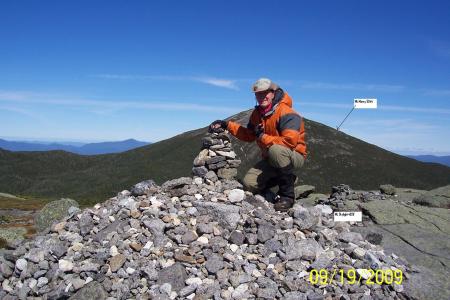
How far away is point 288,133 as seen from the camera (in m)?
12.7

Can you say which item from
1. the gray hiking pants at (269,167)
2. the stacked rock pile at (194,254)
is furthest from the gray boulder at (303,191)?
the stacked rock pile at (194,254)

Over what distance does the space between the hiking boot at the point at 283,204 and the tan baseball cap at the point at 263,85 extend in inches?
142

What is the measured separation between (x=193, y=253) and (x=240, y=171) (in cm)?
11520

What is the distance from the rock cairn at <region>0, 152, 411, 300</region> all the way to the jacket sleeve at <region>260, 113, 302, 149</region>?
1.99m

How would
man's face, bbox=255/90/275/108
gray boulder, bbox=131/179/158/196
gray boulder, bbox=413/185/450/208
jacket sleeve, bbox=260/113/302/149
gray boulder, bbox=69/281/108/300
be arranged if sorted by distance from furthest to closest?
gray boulder, bbox=413/185/450/208 < gray boulder, bbox=131/179/158/196 < man's face, bbox=255/90/275/108 < jacket sleeve, bbox=260/113/302/149 < gray boulder, bbox=69/281/108/300

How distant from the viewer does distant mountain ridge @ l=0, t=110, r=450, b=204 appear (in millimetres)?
143875

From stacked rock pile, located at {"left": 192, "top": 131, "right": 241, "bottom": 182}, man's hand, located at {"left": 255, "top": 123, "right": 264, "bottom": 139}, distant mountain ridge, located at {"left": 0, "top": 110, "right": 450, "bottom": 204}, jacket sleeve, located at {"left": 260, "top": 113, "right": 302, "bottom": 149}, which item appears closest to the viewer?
jacket sleeve, located at {"left": 260, "top": 113, "right": 302, "bottom": 149}

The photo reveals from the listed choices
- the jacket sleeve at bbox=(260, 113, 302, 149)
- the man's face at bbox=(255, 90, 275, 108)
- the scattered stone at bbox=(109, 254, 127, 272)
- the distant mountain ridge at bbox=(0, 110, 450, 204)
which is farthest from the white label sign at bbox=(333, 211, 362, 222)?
the distant mountain ridge at bbox=(0, 110, 450, 204)

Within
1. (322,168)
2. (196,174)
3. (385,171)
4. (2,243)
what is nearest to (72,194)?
(322,168)

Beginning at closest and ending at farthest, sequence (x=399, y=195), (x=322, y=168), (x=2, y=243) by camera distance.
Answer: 1. (x=2, y=243)
2. (x=399, y=195)
3. (x=322, y=168)

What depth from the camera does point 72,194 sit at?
149m

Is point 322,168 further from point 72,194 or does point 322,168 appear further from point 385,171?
point 72,194

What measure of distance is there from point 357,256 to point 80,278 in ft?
24.8

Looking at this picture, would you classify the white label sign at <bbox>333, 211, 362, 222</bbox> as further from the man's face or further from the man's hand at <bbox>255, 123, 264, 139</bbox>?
the man's face
